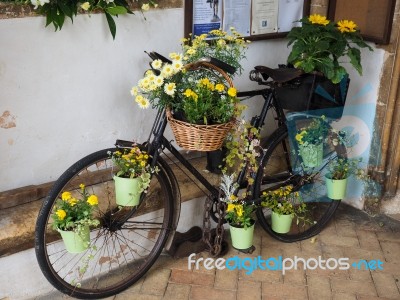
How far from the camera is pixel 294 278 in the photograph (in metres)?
3.18

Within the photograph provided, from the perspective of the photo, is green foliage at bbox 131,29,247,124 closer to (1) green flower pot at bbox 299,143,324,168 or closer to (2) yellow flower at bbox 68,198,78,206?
(2) yellow flower at bbox 68,198,78,206

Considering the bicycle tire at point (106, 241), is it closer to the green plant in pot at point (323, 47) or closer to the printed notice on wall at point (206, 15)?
the printed notice on wall at point (206, 15)

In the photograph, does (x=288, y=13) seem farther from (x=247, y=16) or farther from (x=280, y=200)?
(x=280, y=200)

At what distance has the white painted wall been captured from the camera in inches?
101

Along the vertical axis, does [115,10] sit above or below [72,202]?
above

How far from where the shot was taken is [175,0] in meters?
3.03

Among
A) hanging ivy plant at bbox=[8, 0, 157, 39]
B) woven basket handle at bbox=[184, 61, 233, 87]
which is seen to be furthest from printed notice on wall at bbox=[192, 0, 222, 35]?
woven basket handle at bbox=[184, 61, 233, 87]

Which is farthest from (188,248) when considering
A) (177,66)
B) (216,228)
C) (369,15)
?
(369,15)

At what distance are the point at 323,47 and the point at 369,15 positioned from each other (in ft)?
2.34

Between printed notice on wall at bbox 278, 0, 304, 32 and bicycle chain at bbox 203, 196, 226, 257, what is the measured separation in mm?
1307

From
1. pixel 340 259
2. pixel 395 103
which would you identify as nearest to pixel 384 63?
pixel 395 103

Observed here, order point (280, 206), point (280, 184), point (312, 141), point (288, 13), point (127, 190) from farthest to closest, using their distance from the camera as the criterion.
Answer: point (288, 13) → point (280, 184) → point (280, 206) → point (312, 141) → point (127, 190)

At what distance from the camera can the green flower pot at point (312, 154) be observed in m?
3.24

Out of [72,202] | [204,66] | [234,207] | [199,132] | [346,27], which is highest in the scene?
[346,27]
